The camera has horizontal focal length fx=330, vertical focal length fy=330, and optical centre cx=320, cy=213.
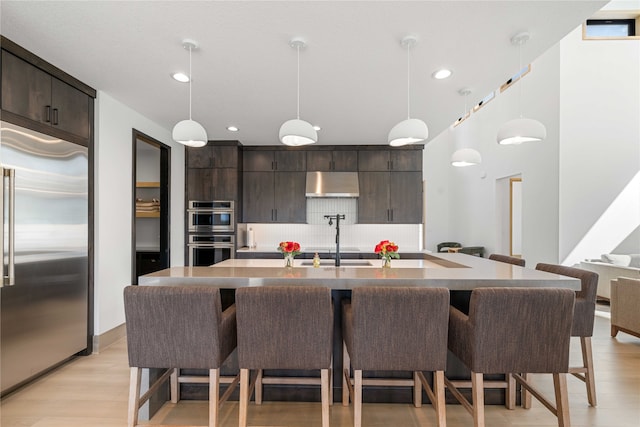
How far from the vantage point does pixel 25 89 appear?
2.52 m

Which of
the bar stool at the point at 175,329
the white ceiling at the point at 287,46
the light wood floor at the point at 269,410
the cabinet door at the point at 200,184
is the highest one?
the white ceiling at the point at 287,46

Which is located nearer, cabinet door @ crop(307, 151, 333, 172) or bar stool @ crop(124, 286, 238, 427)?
bar stool @ crop(124, 286, 238, 427)

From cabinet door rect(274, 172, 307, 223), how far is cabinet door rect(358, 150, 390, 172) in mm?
1032

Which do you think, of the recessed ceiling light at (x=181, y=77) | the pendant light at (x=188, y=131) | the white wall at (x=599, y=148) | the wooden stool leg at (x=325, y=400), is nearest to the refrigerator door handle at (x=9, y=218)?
the pendant light at (x=188, y=131)

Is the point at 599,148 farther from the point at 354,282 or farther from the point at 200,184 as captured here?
the point at 200,184

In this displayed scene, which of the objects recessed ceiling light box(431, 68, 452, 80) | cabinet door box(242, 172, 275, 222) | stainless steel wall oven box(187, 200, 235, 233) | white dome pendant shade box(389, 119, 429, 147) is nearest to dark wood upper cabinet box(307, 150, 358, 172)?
cabinet door box(242, 172, 275, 222)

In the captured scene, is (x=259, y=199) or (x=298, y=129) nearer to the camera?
(x=298, y=129)

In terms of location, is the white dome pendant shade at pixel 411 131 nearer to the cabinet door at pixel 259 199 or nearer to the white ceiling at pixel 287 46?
the white ceiling at pixel 287 46

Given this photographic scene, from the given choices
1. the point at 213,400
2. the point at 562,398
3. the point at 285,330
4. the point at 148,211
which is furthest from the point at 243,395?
the point at 148,211

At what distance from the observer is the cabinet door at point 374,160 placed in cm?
545

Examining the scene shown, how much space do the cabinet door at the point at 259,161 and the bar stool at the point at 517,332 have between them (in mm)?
4332

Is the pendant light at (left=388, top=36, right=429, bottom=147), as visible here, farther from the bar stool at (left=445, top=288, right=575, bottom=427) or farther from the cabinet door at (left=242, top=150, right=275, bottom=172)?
the cabinet door at (left=242, top=150, right=275, bottom=172)

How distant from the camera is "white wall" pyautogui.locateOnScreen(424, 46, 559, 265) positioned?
584cm

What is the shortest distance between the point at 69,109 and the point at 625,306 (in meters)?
5.90
